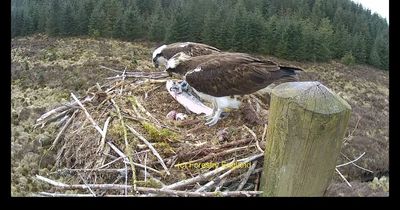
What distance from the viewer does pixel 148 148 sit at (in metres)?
4.62

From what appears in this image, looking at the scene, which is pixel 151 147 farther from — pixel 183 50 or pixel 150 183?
pixel 183 50

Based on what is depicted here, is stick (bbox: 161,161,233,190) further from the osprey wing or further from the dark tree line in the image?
the dark tree line

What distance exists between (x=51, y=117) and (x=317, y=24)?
4487 centimetres

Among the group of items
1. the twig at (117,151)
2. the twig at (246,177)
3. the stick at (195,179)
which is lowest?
the twig at (117,151)

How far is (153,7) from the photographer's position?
44.6 meters

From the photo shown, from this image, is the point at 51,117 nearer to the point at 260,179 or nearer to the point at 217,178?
the point at 217,178

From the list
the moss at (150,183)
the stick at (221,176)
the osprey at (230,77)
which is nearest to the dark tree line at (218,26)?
the osprey at (230,77)

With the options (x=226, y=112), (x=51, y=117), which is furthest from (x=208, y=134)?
(x=51, y=117)

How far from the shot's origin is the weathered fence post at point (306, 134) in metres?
2.65

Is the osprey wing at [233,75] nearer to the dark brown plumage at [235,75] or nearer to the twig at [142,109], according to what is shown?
the dark brown plumage at [235,75]

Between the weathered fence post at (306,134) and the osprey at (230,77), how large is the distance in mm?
2160

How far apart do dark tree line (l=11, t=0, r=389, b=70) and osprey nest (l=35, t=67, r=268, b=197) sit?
71.1 ft

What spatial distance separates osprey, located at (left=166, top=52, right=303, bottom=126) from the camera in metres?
5.02

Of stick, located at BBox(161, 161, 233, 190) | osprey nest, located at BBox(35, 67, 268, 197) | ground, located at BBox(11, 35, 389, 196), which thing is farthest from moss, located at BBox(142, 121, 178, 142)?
stick, located at BBox(161, 161, 233, 190)
